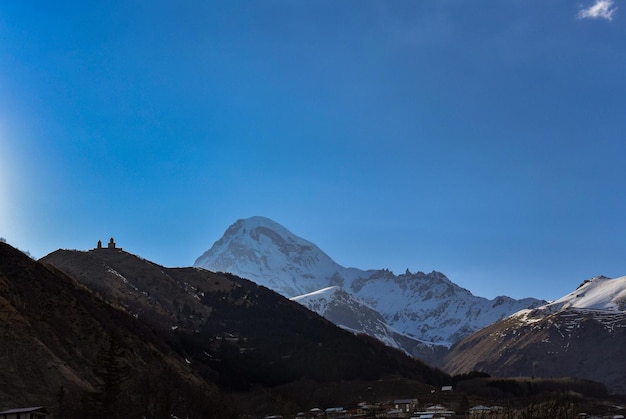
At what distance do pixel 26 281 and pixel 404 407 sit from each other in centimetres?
9267

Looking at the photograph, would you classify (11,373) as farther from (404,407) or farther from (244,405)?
(404,407)

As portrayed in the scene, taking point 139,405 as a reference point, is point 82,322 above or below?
above

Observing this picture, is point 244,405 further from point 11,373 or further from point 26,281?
point 11,373

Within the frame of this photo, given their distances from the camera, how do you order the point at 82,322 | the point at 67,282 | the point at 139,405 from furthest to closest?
the point at 67,282 → the point at 82,322 → the point at 139,405

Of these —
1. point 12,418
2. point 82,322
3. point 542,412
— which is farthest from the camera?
point 82,322

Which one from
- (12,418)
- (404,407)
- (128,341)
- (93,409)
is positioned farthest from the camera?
(404,407)

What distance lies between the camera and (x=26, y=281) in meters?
133

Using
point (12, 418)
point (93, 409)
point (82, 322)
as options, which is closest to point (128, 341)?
point (82, 322)

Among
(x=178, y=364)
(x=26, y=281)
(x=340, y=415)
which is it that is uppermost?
(x=26, y=281)

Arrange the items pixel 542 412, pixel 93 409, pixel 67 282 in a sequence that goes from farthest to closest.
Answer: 1. pixel 67 282
2. pixel 542 412
3. pixel 93 409

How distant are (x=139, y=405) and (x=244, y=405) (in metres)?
83.5

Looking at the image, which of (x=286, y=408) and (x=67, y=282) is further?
(x=67, y=282)

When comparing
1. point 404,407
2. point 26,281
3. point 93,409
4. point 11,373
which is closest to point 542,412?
point 404,407

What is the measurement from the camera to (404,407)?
178 meters
